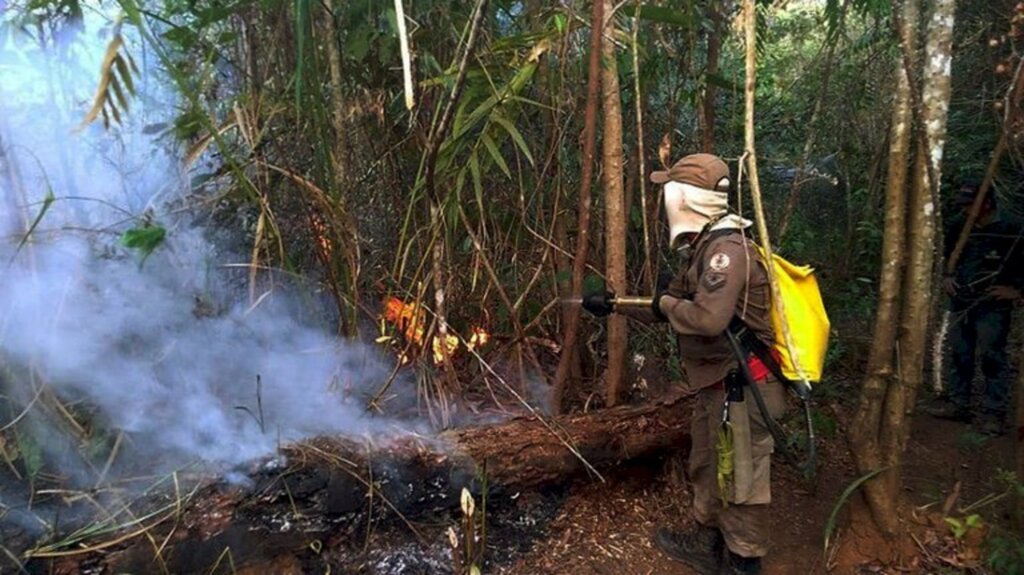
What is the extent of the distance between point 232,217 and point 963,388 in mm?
4911

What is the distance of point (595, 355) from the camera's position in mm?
4164

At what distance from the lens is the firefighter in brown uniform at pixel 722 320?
281 centimetres

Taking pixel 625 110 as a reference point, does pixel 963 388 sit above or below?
below

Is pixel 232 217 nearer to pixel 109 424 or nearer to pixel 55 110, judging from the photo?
pixel 55 110

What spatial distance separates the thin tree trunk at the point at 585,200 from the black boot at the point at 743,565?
115 cm

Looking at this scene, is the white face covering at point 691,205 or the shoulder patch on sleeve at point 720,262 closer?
the shoulder patch on sleeve at point 720,262

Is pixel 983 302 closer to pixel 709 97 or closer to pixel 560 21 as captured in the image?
pixel 709 97

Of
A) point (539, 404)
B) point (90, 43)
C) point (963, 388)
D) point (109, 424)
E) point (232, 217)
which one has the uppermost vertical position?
point (90, 43)

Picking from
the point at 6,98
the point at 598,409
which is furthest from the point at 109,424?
the point at 598,409

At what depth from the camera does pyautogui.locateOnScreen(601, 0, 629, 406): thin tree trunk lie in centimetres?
333

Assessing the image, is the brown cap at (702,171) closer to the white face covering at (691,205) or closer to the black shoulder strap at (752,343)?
the white face covering at (691,205)

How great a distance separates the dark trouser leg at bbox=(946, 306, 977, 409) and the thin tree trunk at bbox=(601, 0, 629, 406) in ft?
8.51

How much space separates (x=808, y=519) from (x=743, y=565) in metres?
0.84

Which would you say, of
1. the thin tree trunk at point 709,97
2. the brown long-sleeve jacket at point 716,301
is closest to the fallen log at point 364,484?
the brown long-sleeve jacket at point 716,301
